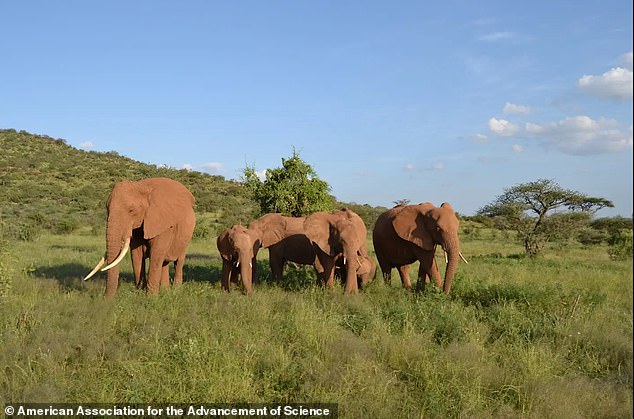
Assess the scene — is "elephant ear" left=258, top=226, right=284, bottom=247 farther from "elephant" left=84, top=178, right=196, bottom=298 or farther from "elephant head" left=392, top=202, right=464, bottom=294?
"elephant head" left=392, top=202, right=464, bottom=294

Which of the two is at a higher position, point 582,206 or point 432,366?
point 582,206

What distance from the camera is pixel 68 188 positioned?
1581 inches

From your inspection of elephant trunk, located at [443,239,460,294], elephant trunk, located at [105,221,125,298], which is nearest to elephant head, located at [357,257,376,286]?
elephant trunk, located at [443,239,460,294]

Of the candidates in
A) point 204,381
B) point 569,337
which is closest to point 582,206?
point 569,337

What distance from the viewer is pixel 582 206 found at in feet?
89.1

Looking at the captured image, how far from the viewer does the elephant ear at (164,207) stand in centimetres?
943

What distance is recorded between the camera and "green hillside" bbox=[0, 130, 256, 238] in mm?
29641

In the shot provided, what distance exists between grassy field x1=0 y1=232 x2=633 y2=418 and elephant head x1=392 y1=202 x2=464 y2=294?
58.4 inches

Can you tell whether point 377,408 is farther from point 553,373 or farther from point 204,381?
point 553,373

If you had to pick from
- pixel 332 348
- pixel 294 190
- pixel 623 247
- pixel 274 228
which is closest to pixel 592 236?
pixel 623 247

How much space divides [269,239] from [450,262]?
4.58 m

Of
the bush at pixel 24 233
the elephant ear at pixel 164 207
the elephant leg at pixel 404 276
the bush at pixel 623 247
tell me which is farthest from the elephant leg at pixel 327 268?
the bush at pixel 24 233

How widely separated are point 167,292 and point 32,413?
13.4 feet

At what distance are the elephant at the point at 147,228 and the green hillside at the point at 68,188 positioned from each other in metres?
13.4
